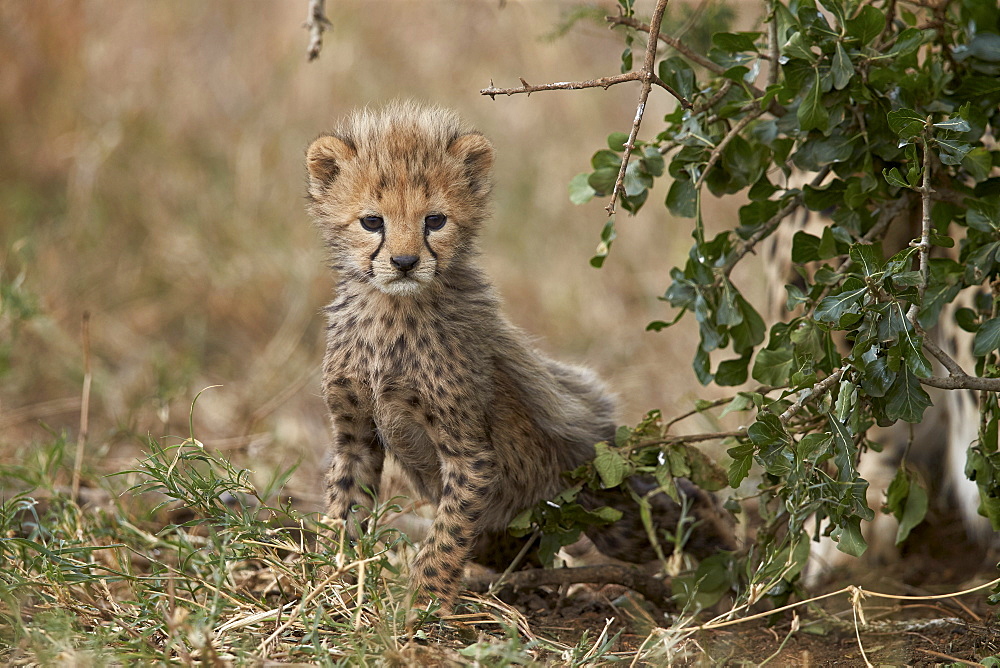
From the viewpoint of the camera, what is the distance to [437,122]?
9.25 feet

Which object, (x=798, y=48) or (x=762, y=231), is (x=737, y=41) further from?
(x=762, y=231)

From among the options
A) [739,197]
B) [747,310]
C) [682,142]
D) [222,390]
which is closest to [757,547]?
[747,310]

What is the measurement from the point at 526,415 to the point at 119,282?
157 inches

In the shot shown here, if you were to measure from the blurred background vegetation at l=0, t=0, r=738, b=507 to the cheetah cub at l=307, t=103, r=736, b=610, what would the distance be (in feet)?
4.32

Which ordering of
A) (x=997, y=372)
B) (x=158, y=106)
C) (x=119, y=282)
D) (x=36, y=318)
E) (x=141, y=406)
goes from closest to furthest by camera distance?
(x=997, y=372) < (x=36, y=318) < (x=141, y=406) < (x=119, y=282) < (x=158, y=106)

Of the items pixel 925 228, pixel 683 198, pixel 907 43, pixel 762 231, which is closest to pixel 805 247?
pixel 762 231

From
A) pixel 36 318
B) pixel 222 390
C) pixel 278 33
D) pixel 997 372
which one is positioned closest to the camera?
pixel 997 372

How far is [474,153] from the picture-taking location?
2846mm

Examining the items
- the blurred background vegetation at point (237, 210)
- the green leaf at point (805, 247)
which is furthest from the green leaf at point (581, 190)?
the blurred background vegetation at point (237, 210)

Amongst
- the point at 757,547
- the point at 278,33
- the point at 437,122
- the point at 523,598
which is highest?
the point at 278,33

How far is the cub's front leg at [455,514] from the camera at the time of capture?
2.72 m

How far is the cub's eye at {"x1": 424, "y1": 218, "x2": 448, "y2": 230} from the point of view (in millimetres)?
2660

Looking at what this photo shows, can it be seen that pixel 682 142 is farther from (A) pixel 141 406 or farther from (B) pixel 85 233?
(B) pixel 85 233

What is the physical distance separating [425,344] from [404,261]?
31 cm
